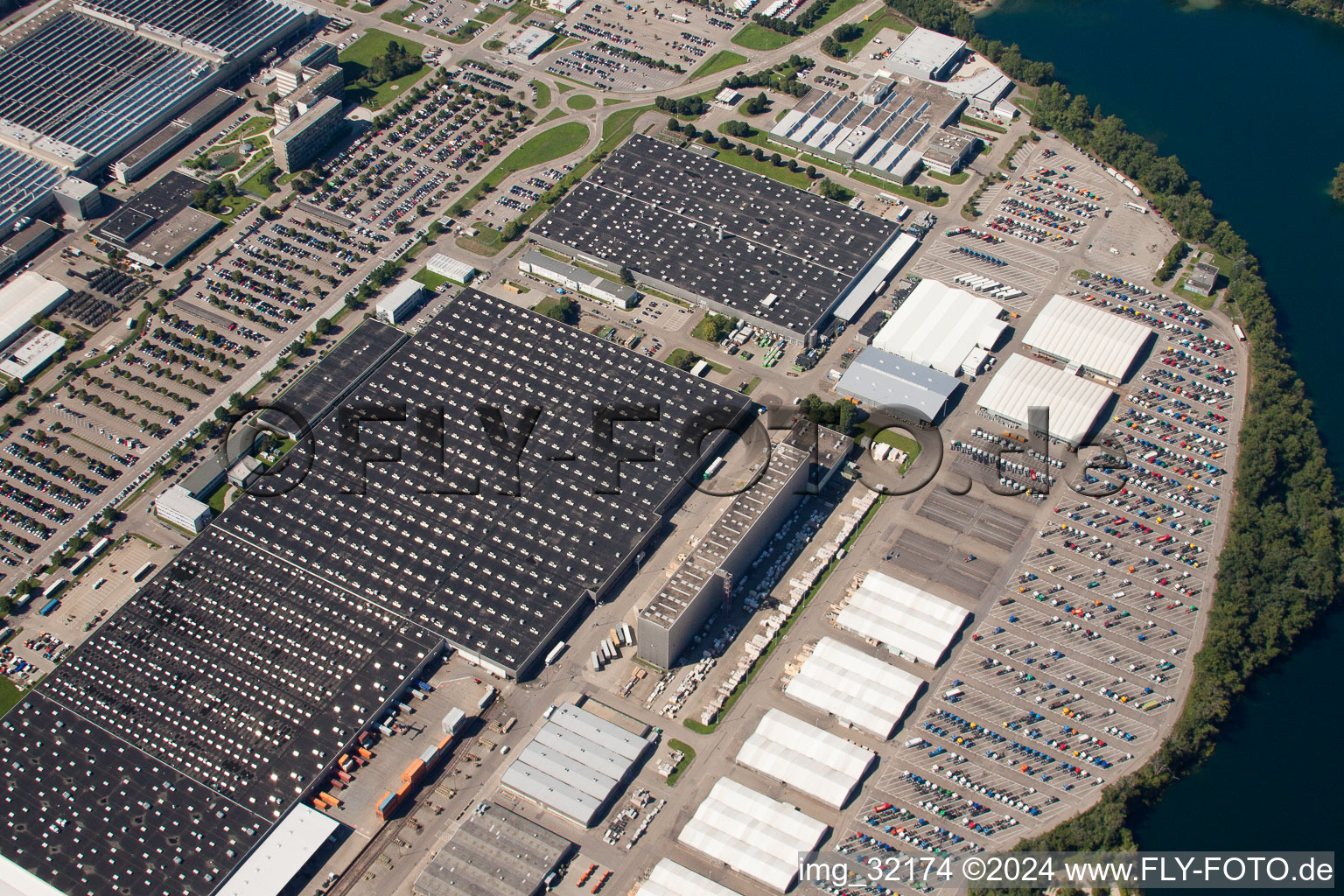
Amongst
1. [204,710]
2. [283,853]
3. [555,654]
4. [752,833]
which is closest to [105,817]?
[204,710]

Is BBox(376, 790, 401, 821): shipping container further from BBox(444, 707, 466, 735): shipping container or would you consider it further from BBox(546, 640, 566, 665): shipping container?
BBox(546, 640, 566, 665): shipping container

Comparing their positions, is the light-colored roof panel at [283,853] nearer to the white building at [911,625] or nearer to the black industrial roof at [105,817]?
the black industrial roof at [105,817]

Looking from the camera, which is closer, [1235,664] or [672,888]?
[672,888]

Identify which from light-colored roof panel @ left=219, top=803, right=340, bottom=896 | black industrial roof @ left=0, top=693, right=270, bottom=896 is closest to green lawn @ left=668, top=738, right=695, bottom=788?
light-colored roof panel @ left=219, top=803, right=340, bottom=896

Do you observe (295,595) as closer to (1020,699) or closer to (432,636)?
(432,636)

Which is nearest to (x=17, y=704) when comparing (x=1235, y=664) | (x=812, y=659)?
(x=812, y=659)

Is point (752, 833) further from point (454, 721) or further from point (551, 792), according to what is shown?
point (454, 721)
